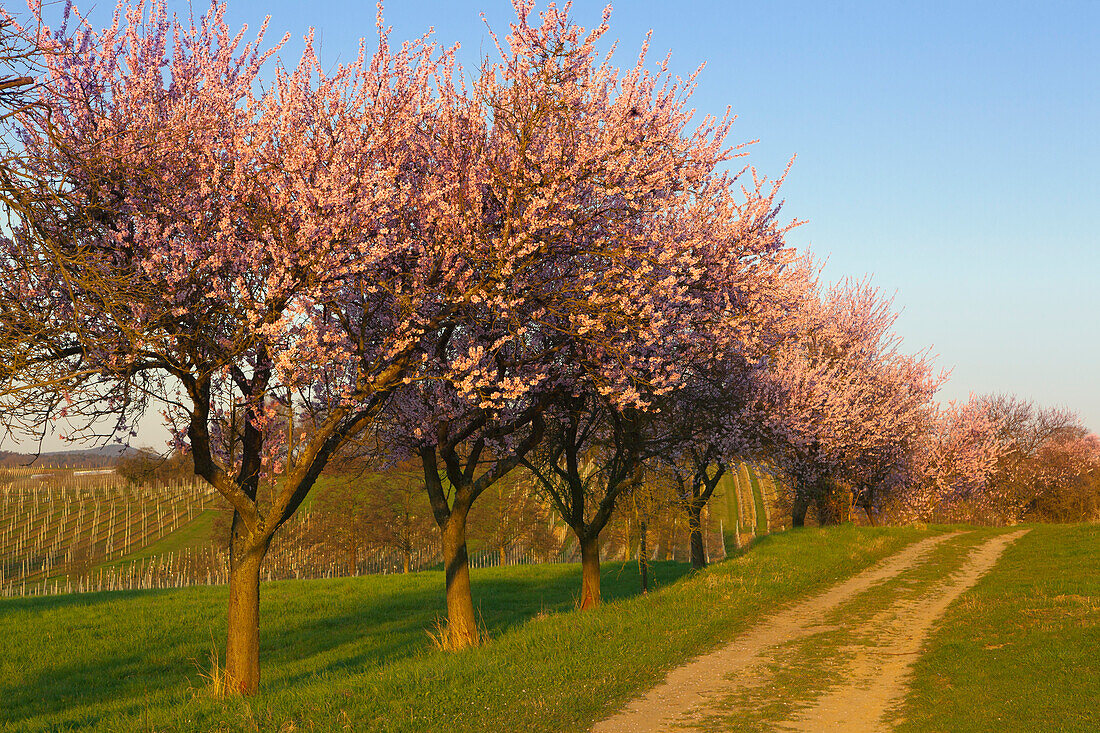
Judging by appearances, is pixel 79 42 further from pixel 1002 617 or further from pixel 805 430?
pixel 805 430

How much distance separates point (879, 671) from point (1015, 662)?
6.81 ft

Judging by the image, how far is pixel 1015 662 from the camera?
38.0 feet

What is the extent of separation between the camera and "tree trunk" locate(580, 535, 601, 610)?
19828 millimetres

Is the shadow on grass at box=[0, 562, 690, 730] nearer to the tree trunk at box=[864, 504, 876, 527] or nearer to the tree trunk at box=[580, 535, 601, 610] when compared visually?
the tree trunk at box=[580, 535, 601, 610]

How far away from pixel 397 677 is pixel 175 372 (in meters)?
5.85

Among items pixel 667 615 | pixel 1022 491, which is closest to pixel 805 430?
pixel 667 615

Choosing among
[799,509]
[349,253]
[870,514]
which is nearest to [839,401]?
[799,509]

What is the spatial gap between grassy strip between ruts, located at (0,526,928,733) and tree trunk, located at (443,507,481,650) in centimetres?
89

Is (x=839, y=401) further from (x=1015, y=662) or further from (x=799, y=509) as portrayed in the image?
(x=1015, y=662)

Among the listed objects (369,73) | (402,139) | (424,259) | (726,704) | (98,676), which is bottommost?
(98,676)

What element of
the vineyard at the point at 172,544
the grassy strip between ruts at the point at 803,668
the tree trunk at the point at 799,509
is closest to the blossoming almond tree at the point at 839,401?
the tree trunk at the point at 799,509

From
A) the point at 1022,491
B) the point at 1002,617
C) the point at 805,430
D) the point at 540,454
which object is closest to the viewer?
the point at 1002,617

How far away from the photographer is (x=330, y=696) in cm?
1036

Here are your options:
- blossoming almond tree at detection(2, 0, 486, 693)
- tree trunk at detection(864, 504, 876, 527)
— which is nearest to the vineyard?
tree trunk at detection(864, 504, 876, 527)
